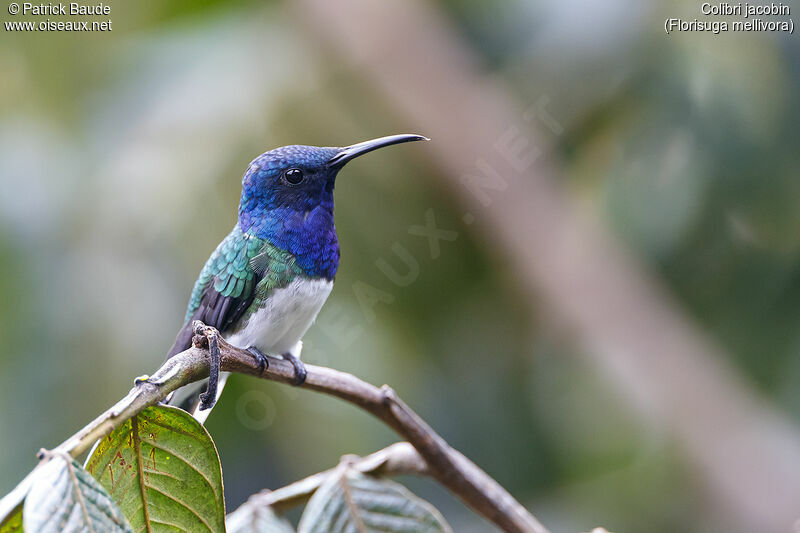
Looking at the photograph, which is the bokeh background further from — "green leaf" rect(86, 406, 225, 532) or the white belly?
"green leaf" rect(86, 406, 225, 532)

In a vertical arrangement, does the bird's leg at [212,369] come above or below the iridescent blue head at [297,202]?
below

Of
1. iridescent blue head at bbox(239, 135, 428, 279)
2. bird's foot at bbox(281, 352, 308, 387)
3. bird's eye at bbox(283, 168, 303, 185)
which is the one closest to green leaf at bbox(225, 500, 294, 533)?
bird's foot at bbox(281, 352, 308, 387)

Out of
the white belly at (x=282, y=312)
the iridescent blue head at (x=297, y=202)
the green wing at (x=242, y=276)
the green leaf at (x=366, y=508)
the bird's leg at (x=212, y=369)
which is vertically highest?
the iridescent blue head at (x=297, y=202)

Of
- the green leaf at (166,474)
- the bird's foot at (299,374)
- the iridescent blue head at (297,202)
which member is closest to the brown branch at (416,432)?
the bird's foot at (299,374)

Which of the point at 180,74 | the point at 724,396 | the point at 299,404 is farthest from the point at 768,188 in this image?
the point at 180,74

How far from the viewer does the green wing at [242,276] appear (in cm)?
149

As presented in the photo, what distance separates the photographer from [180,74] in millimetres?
3211

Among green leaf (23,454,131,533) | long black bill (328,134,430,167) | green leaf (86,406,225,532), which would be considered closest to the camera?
green leaf (23,454,131,533)

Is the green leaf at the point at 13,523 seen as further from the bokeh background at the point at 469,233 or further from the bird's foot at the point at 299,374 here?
the bokeh background at the point at 469,233

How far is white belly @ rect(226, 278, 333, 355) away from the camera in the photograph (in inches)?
59.4

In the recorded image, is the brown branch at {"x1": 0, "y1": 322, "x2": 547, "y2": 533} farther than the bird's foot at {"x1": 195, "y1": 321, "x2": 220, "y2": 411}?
A: Yes

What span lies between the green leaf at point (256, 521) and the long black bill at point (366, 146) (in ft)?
1.98

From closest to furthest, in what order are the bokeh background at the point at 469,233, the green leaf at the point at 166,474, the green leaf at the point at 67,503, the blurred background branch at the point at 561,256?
the green leaf at the point at 67,503
the green leaf at the point at 166,474
the blurred background branch at the point at 561,256
the bokeh background at the point at 469,233

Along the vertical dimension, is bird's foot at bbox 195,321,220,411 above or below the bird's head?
below
